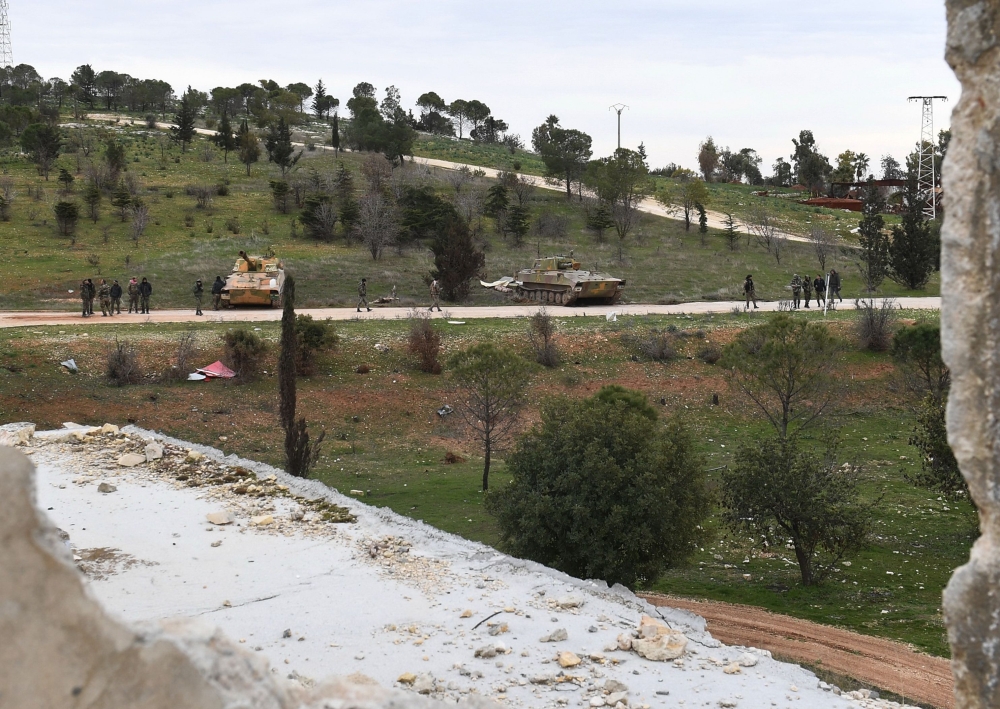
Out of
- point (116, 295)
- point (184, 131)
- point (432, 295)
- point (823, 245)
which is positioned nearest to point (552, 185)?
point (823, 245)

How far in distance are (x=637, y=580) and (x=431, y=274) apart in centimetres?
2801

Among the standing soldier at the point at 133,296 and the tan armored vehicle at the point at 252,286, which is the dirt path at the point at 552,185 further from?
the standing soldier at the point at 133,296

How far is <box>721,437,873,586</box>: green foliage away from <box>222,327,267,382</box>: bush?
49.8ft

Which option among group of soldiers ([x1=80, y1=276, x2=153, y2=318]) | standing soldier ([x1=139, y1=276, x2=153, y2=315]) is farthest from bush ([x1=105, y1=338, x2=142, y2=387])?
standing soldier ([x1=139, y1=276, x2=153, y2=315])

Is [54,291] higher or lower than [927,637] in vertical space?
higher

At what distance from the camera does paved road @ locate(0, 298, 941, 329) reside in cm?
3369

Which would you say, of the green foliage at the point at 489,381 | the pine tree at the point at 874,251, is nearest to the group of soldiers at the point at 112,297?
the green foliage at the point at 489,381

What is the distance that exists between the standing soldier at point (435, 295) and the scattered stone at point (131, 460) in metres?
18.8

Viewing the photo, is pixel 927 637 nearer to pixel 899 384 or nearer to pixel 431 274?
pixel 899 384

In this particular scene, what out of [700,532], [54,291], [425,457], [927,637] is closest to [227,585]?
[700,532]

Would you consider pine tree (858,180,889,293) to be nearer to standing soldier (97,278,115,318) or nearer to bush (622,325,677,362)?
bush (622,325,677,362)

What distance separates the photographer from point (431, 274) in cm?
4312

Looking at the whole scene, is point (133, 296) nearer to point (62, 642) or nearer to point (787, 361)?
point (787, 361)

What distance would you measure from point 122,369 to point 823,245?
36907mm
